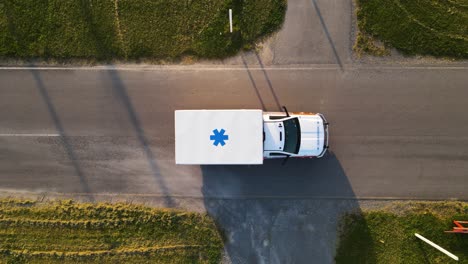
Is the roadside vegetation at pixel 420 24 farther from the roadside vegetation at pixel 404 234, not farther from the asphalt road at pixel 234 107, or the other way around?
the roadside vegetation at pixel 404 234

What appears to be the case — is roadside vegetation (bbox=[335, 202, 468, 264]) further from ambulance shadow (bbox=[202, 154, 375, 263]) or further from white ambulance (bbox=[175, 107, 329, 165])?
white ambulance (bbox=[175, 107, 329, 165])

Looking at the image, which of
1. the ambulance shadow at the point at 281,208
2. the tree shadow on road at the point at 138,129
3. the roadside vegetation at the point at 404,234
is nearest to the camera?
the roadside vegetation at the point at 404,234

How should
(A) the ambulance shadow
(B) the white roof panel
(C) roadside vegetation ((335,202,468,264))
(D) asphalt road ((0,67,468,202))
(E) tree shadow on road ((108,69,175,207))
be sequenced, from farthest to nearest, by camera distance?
(E) tree shadow on road ((108,69,175,207)), (A) the ambulance shadow, (D) asphalt road ((0,67,468,202)), (C) roadside vegetation ((335,202,468,264)), (B) the white roof panel

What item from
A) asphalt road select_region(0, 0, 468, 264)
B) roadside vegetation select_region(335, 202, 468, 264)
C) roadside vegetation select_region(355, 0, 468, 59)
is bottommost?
roadside vegetation select_region(335, 202, 468, 264)

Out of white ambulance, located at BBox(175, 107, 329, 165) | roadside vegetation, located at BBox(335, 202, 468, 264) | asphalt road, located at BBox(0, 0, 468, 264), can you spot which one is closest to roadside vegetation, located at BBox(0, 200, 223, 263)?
asphalt road, located at BBox(0, 0, 468, 264)

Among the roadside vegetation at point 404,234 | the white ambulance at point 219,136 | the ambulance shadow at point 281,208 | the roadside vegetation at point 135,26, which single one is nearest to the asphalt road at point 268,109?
the ambulance shadow at point 281,208

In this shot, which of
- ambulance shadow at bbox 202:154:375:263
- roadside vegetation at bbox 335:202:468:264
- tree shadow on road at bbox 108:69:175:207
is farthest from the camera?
tree shadow on road at bbox 108:69:175:207

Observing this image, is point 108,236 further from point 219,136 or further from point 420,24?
point 420,24
